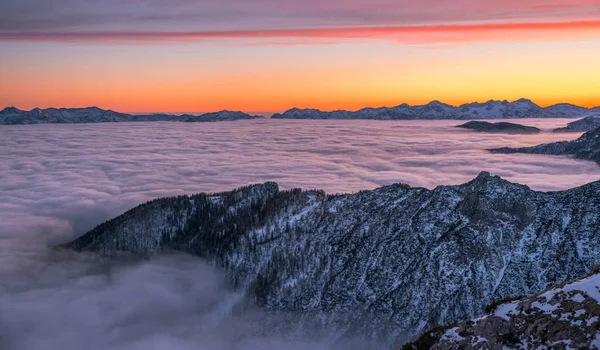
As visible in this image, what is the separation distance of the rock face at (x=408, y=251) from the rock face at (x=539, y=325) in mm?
85073

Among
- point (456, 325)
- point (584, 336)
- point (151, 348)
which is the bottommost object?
point (151, 348)

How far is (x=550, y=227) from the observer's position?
439 ft

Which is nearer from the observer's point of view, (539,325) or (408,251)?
(539,325)

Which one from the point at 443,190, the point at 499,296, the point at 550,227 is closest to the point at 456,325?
the point at 499,296

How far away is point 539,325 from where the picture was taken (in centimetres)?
4369

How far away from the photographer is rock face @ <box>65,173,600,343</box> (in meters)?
129

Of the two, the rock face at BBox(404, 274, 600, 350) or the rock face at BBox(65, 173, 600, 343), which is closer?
the rock face at BBox(404, 274, 600, 350)

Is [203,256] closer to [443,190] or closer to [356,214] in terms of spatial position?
[356,214]

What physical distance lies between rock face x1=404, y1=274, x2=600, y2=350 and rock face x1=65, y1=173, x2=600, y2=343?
8507 centimetres

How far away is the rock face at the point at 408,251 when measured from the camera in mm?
128625

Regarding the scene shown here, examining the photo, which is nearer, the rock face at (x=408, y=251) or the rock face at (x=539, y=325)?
the rock face at (x=539, y=325)

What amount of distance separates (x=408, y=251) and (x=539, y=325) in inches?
4172

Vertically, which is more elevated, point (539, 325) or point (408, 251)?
point (539, 325)

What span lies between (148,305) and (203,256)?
32.7 m
